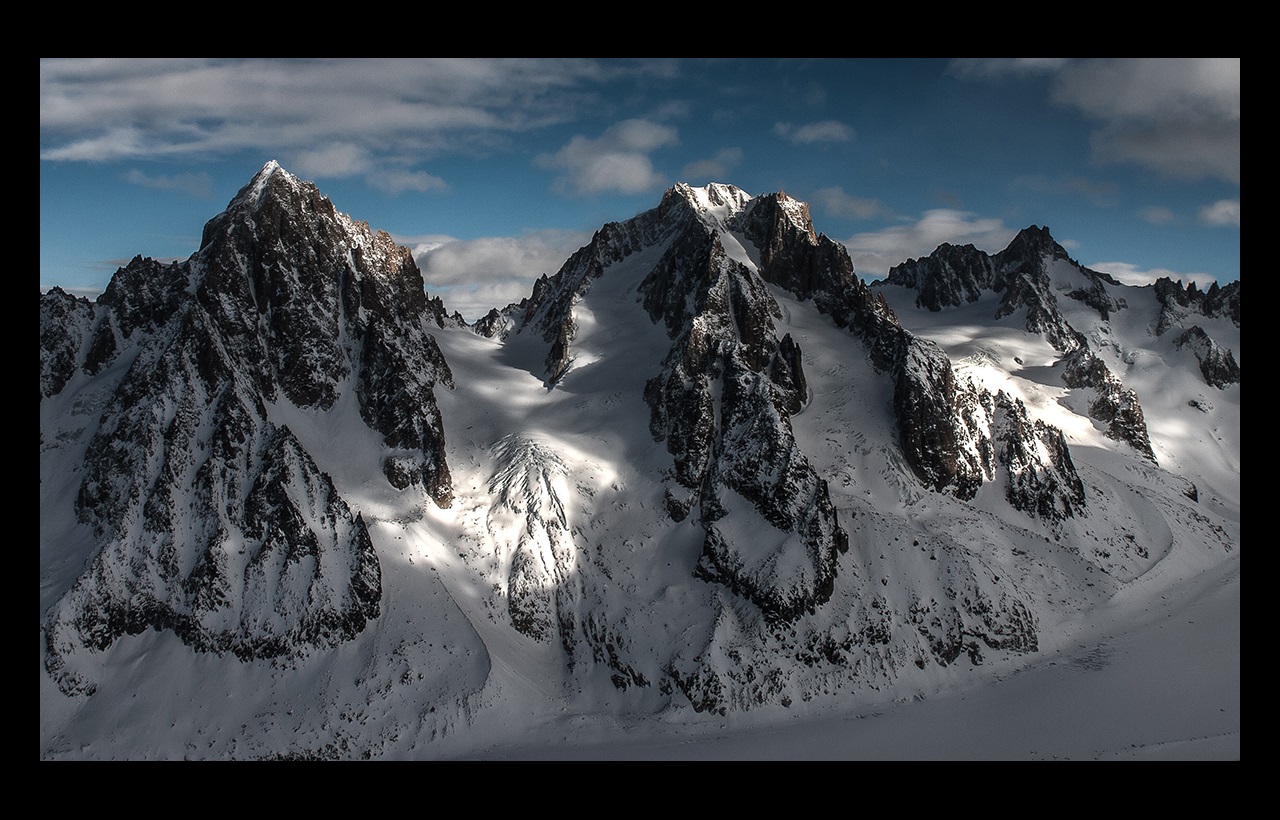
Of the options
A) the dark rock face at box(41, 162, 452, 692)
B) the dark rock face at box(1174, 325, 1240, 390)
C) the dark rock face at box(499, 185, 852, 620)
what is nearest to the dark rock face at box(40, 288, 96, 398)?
the dark rock face at box(41, 162, 452, 692)

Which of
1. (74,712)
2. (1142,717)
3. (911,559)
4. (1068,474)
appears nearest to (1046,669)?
(1142,717)

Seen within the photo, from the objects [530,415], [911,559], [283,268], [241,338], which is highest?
[283,268]

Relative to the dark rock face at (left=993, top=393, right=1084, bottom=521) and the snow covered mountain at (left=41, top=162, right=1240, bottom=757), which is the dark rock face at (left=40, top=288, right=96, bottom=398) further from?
the dark rock face at (left=993, top=393, right=1084, bottom=521)

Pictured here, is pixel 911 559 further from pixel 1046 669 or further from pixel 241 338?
pixel 241 338

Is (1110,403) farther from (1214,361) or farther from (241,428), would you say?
(241,428)

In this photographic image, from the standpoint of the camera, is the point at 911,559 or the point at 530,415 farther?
the point at 530,415

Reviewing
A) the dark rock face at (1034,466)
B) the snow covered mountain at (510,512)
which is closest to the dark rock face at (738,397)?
the snow covered mountain at (510,512)
